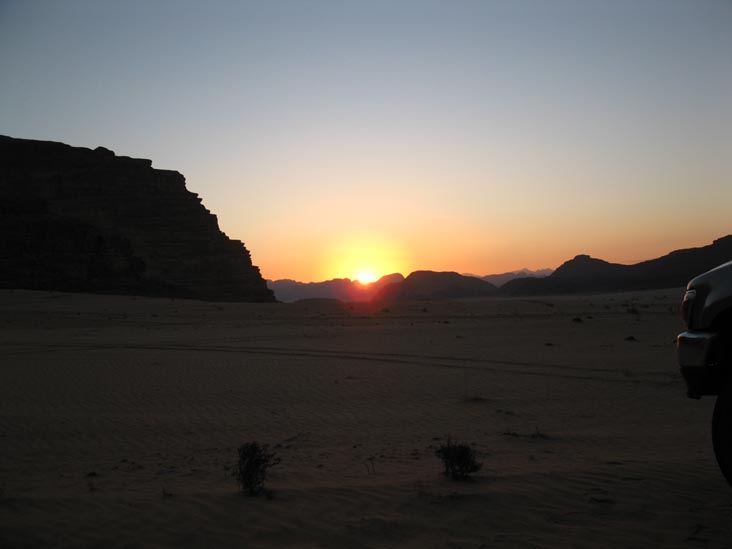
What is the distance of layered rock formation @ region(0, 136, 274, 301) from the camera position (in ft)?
255

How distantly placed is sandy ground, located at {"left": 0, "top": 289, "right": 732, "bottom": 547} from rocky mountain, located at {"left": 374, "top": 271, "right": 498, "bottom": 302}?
119 m

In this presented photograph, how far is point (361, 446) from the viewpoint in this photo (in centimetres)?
846

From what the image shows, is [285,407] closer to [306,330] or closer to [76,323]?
[306,330]

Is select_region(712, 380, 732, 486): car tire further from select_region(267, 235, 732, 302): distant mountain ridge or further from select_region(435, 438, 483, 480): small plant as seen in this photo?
select_region(267, 235, 732, 302): distant mountain ridge

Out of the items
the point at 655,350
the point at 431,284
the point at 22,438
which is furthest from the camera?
the point at 431,284

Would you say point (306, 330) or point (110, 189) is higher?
point (110, 189)

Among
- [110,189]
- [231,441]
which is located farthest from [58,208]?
[231,441]

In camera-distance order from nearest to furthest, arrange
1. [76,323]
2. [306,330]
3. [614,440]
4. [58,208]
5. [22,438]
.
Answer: [614,440], [22,438], [306,330], [76,323], [58,208]

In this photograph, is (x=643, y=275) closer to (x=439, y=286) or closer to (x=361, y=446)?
(x=439, y=286)

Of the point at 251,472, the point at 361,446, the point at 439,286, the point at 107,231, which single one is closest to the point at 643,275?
the point at 439,286

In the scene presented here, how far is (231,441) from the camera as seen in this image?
8883mm

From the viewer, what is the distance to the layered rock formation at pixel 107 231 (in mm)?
77750

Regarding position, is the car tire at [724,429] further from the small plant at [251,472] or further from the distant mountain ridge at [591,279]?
the distant mountain ridge at [591,279]

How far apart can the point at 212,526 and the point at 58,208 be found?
3844 inches
